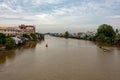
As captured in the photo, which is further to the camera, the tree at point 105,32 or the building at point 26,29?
the building at point 26,29

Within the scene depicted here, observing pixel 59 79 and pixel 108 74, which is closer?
pixel 59 79

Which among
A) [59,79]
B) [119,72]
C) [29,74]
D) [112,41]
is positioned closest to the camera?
[59,79]

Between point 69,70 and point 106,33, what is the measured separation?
790 inches

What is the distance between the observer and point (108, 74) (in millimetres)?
6652

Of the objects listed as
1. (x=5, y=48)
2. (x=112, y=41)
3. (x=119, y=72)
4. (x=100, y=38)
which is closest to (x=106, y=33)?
(x=100, y=38)

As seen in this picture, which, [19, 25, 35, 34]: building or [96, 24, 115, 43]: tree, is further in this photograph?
[19, 25, 35, 34]: building

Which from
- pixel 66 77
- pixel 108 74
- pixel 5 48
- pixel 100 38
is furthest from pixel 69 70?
pixel 100 38

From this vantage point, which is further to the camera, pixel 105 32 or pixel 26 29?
pixel 26 29

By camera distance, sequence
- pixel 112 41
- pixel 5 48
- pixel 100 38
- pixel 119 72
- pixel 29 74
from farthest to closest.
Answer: pixel 100 38 < pixel 112 41 < pixel 5 48 < pixel 119 72 < pixel 29 74

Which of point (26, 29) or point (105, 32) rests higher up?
point (26, 29)

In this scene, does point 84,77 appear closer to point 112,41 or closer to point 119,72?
point 119,72

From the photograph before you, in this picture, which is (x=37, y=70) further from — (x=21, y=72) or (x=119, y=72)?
(x=119, y=72)

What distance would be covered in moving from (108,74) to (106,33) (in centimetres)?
2015

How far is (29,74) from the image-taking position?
256 inches
